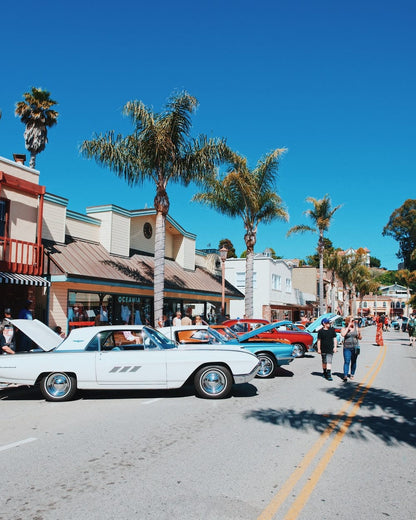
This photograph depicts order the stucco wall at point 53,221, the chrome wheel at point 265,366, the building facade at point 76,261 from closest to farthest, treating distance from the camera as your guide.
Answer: the chrome wheel at point 265,366
the building facade at point 76,261
the stucco wall at point 53,221

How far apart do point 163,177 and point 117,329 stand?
1024 cm

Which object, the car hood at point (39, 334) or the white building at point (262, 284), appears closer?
the car hood at point (39, 334)

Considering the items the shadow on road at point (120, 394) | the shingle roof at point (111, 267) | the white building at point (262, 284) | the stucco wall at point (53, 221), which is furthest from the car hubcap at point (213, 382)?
the white building at point (262, 284)

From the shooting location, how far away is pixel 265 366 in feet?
40.5

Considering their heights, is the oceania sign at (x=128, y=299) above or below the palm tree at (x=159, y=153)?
below

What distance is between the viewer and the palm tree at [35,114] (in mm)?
26891

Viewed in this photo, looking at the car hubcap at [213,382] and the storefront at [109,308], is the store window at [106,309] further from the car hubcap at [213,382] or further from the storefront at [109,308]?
the car hubcap at [213,382]

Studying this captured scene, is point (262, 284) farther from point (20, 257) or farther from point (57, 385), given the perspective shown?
point (57, 385)

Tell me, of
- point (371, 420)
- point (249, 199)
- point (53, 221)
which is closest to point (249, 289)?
point (249, 199)

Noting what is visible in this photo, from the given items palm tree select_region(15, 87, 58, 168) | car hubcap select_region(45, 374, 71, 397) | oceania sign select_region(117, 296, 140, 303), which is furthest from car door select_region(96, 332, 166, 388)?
palm tree select_region(15, 87, 58, 168)

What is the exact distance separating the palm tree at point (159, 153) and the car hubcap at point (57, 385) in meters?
8.52

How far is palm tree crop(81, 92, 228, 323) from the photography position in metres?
17.8

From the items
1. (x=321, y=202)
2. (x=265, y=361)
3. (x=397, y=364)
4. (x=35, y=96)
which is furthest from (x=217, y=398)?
(x=321, y=202)

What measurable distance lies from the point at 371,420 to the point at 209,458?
11.0ft
